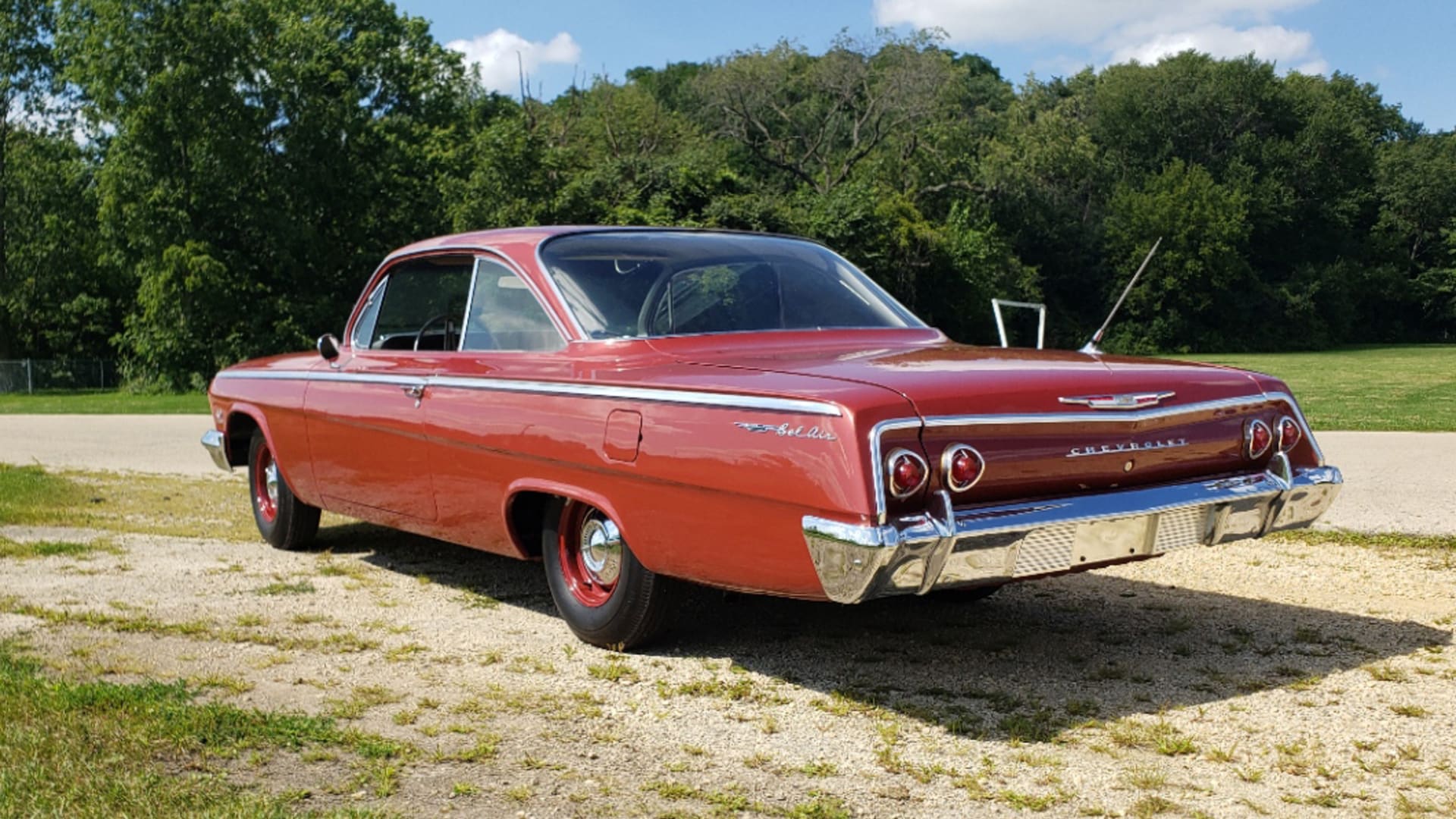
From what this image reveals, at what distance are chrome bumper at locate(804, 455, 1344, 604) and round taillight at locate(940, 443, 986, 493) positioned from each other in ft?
0.23

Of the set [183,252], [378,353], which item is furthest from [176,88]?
[378,353]

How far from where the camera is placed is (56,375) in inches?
1812

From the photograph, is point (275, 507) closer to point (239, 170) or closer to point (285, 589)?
point (285, 589)

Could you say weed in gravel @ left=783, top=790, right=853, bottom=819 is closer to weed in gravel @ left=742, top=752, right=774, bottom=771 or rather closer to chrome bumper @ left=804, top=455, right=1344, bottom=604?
weed in gravel @ left=742, top=752, right=774, bottom=771

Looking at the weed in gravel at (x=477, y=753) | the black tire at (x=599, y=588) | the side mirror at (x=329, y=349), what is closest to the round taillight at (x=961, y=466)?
the black tire at (x=599, y=588)

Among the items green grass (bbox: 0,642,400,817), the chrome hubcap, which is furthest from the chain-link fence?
green grass (bbox: 0,642,400,817)

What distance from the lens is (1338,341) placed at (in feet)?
213

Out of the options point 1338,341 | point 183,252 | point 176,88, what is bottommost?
point 1338,341

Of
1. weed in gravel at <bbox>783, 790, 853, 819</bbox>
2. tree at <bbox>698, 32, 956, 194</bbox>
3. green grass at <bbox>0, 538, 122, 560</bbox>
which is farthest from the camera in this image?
Answer: tree at <bbox>698, 32, 956, 194</bbox>

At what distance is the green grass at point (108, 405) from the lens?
84.6ft

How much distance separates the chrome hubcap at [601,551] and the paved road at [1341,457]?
5.00m

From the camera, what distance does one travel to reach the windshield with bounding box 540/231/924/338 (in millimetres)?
5316

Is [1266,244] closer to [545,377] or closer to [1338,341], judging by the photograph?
[1338,341]

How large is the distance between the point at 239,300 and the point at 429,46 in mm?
11622
